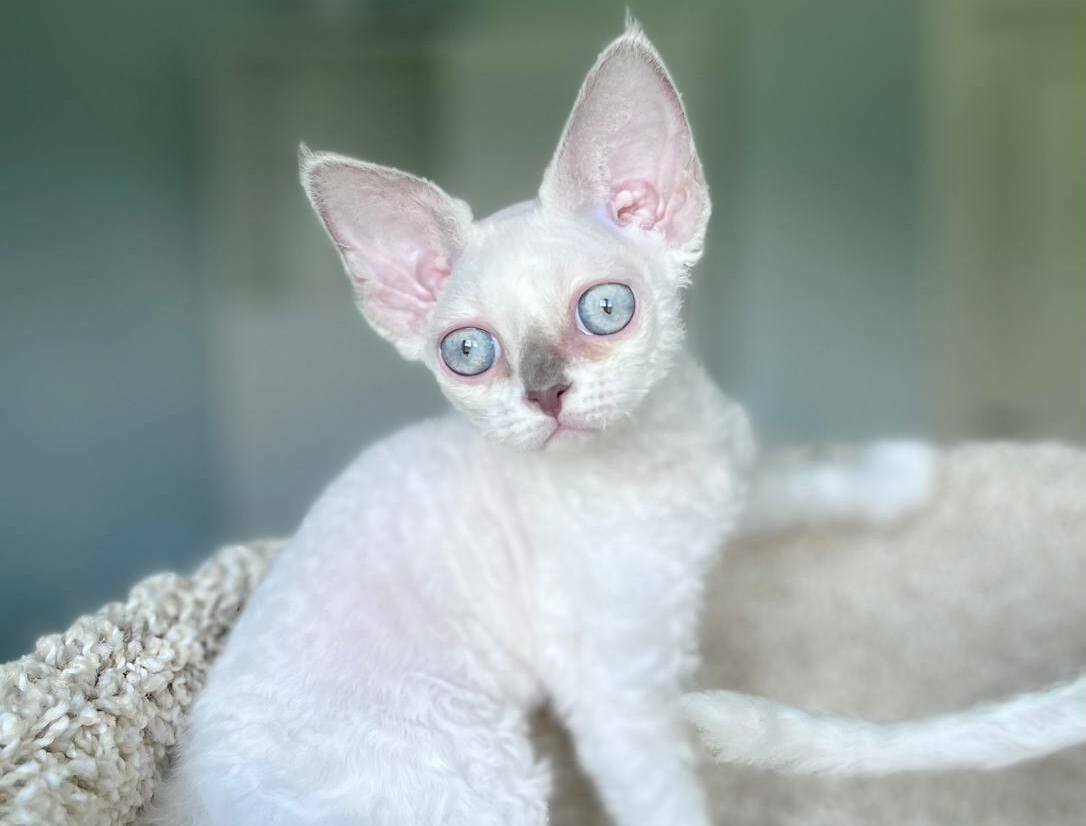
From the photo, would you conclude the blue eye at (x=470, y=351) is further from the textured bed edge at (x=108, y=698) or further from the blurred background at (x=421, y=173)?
the blurred background at (x=421, y=173)

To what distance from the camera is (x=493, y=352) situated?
0.72m

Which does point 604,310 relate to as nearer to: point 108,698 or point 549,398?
point 549,398

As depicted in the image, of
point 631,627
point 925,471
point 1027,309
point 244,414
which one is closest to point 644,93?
point 631,627

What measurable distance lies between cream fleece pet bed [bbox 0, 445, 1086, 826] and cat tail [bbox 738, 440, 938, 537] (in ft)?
0.06

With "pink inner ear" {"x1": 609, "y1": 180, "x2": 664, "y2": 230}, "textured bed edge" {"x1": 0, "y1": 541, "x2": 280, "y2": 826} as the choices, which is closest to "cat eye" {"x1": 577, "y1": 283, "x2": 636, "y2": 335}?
"pink inner ear" {"x1": 609, "y1": 180, "x2": 664, "y2": 230}

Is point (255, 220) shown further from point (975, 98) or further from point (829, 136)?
point (975, 98)

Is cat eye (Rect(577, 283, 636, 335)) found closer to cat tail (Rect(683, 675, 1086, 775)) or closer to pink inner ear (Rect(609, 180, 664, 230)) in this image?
pink inner ear (Rect(609, 180, 664, 230))

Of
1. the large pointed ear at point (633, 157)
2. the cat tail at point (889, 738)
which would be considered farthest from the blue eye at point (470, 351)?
the cat tail at point (889, 738)

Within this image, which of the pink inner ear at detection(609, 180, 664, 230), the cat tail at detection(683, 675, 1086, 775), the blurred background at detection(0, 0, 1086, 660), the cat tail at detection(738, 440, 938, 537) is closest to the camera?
the cat tail at detection(683, 675, 1086, 775)

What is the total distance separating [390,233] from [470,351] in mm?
138

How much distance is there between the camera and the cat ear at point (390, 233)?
736 mm

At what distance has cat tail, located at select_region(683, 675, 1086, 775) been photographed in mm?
656

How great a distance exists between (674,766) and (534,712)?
190 millimetres

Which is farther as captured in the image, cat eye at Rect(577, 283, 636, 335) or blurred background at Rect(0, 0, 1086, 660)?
blurred background at Rect(0, 0, 1086, 660)
